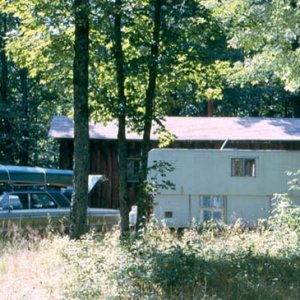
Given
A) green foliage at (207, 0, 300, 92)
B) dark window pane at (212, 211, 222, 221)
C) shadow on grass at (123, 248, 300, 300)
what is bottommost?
dark window pane at (212, 211, 222, 221)

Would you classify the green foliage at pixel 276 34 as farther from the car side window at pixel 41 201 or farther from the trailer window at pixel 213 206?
the car side window at pixel 41 201

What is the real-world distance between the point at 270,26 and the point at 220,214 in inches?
189

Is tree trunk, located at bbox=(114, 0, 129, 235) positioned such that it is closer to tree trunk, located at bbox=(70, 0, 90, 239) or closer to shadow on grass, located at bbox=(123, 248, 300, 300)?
tree trunk, located at bbox=(70, 0, 90, 239)

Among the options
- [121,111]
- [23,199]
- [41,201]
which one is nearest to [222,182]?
[41,201]

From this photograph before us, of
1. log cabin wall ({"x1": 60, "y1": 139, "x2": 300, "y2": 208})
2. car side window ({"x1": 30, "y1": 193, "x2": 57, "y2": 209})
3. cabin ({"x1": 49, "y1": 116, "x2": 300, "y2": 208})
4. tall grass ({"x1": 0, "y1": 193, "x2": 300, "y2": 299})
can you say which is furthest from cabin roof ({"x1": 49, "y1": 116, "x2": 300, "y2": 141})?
tall grass ({"x1": 0, "y1": 193, "x2": 300, "y2": 299})

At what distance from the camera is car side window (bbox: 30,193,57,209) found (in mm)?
12617

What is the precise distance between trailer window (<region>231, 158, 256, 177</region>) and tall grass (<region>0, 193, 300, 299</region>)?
569cm

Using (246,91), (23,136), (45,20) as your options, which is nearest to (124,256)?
(45,20)

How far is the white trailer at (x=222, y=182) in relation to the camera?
1423 centimetres

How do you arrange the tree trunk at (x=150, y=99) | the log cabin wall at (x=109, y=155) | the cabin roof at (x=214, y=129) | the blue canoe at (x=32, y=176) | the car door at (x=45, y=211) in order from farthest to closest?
the log cabin wall at (x=109, y=155)
the cabin roof at (x=214, y=129)
the blue canoe at (x=32, y=176)
the car door at (x=45, y=211)
the tree trunk at (x=150, y=99)

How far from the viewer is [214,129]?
69.1 ft

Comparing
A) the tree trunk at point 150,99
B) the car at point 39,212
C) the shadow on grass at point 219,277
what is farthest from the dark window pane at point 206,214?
the shadow on grass at point 219,277

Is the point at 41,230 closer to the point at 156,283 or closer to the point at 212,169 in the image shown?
the point at 212,169

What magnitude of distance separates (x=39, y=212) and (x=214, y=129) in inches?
401
